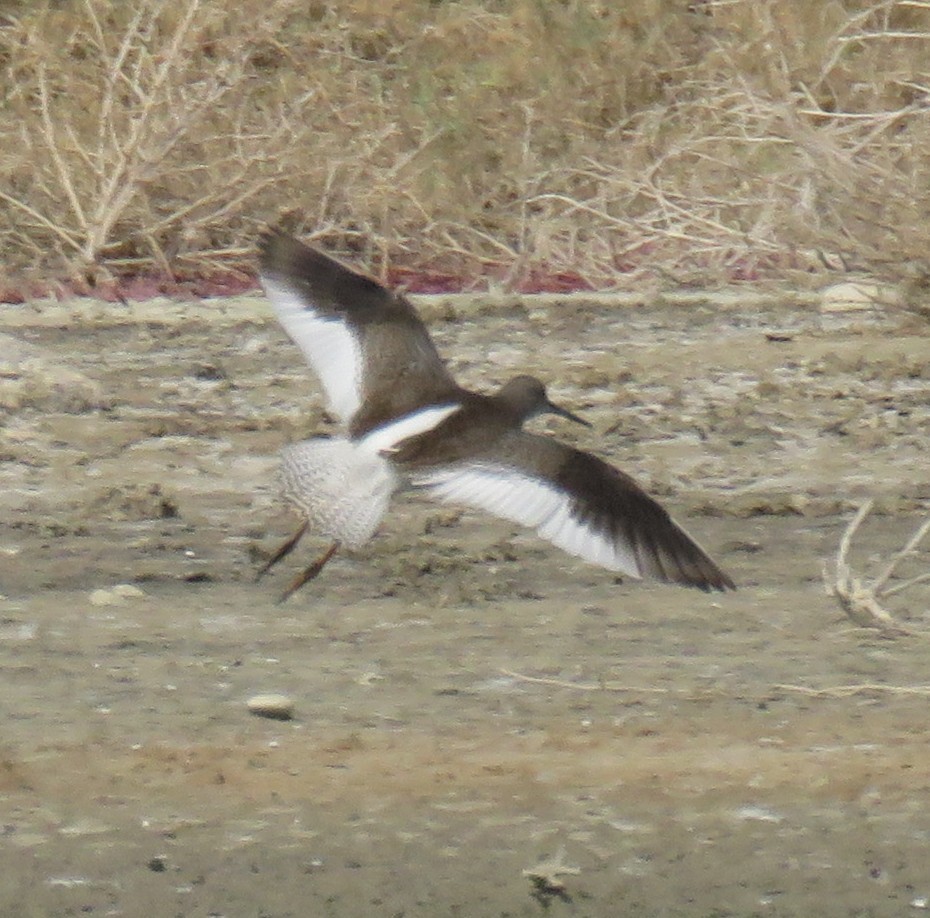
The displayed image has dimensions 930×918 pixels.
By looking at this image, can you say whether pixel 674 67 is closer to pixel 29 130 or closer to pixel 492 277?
pixel 492 277

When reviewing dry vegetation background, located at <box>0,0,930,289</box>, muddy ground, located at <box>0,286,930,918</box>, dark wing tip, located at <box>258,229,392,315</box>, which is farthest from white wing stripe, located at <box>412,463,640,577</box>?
dry vegetation background, located at <box>0,0,930,289</box>

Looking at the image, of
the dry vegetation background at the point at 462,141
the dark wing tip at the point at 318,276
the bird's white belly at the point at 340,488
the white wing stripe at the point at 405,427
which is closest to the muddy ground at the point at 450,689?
the bird's white belly at the point at 340,488

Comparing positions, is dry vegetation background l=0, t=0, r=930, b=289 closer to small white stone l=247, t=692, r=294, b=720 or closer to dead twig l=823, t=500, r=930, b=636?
dead twig l=823, t=500, r=930, b=636

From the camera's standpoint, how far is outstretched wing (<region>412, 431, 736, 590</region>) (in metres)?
4.63

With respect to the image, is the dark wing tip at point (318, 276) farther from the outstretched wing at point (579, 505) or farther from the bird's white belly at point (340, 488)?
the outstretched wing at point (579, 505)

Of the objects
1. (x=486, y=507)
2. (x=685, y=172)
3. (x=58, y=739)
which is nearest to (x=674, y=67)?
(x=685, y=172)

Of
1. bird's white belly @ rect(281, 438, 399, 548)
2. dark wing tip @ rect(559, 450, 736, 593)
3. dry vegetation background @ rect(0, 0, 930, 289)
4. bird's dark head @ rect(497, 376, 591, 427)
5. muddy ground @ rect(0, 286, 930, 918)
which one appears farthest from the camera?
dry vegetation background @ rect(0, 0, 930, 289)


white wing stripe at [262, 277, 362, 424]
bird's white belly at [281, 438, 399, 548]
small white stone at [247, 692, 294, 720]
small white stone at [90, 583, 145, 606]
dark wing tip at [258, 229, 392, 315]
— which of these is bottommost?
small white stone at [90, 583, 145, 606]

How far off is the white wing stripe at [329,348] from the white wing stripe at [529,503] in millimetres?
508

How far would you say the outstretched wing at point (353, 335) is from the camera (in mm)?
5430

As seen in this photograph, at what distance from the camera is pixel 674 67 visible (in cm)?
1159

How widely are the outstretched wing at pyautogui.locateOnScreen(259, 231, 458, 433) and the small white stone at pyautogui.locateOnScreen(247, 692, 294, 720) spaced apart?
1.02 metres

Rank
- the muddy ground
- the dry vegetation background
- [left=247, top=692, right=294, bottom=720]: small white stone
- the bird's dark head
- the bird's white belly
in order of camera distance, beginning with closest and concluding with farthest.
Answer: the muddy ground < [left=247, top=692, right=294, bottom=720]: small white stone < the bird's white belly < the bird's dark head < the dry vegetation background

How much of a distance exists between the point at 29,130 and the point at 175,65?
5.44ft
